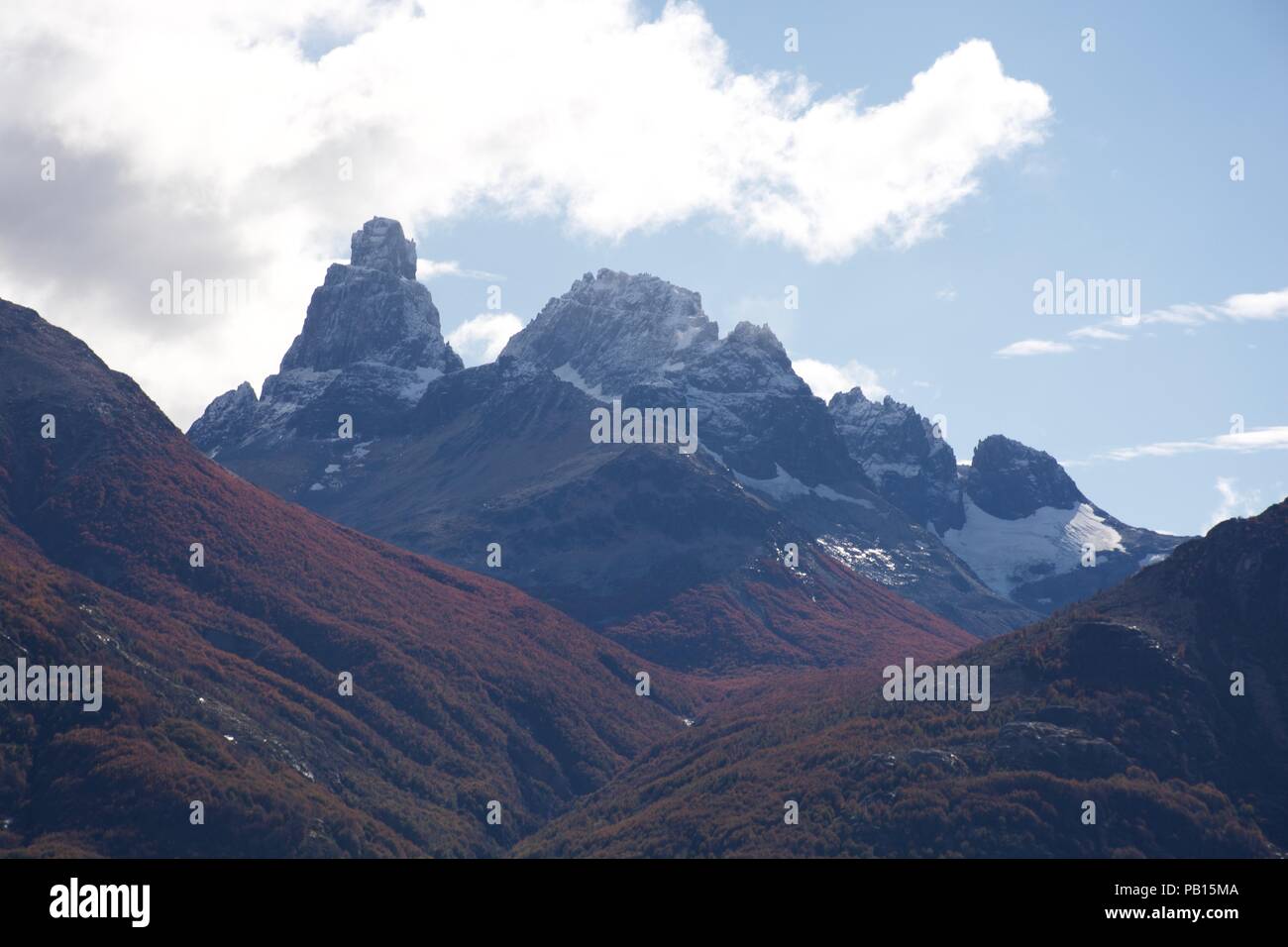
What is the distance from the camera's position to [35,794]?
179 meters

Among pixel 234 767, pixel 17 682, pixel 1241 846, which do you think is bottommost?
pixel 1241 846
